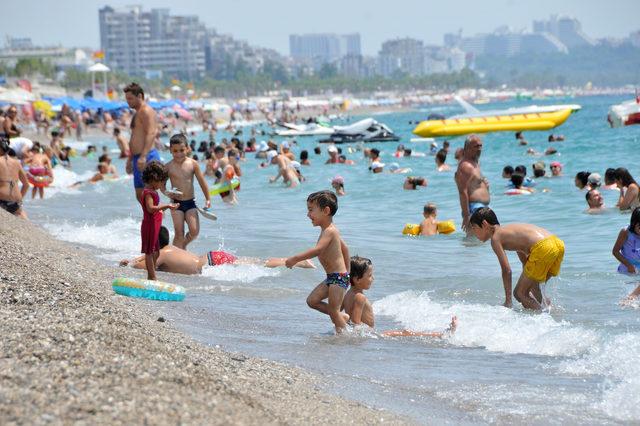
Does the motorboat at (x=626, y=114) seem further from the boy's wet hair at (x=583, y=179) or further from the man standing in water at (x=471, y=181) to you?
the man standing in water at (x=471, y=181)

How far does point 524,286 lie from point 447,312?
1.99ft

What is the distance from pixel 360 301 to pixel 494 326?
3.04 ft

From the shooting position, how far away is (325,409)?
4.67m

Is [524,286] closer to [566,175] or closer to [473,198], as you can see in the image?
[473,198]

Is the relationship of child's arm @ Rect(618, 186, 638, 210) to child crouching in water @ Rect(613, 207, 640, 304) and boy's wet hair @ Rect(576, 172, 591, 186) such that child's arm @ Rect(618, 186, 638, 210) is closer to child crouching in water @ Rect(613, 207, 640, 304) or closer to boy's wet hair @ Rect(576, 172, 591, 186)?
boy's wet hair @ Rect(576, 172, 591, 186)

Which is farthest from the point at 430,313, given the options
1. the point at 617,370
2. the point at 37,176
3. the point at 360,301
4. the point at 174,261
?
the point at 37,176

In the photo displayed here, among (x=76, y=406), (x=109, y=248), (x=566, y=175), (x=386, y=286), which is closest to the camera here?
(x=76, y=406)

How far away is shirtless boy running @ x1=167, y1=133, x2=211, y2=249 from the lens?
31.8 feet

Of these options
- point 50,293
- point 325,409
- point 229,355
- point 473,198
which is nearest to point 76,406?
point 325,409

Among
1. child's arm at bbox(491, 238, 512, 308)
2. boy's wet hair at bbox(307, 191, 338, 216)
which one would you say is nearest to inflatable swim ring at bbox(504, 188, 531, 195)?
child's arm at bbox(491, 238, 512, 308)

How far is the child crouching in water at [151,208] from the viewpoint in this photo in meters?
8.11

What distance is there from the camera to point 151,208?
8086 millimetres

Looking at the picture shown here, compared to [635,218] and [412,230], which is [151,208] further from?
[412,230]

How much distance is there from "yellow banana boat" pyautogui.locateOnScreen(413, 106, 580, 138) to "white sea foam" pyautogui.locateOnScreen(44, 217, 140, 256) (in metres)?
27.3
